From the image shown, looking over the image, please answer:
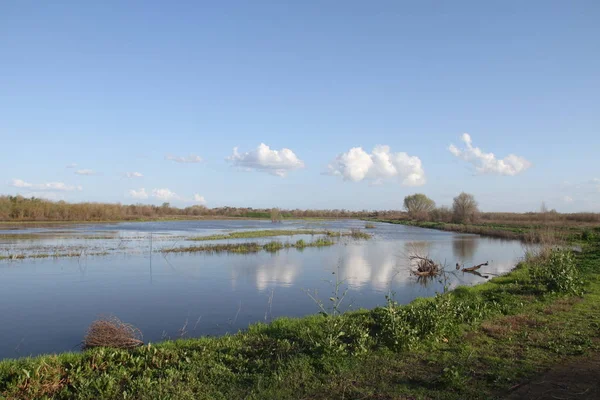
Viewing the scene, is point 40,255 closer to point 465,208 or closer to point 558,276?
point 558,276

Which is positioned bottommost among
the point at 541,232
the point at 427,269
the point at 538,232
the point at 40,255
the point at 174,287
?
the point at 174,287

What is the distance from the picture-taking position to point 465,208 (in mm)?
74438

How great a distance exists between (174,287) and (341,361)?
1085 centimetres

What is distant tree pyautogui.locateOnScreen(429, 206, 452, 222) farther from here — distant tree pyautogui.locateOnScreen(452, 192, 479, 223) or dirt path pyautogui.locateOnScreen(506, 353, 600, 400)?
dirt path pyautogui.locateOnScreen(506, 353, 600, 400)

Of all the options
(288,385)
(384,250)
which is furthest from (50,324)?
(384,250)

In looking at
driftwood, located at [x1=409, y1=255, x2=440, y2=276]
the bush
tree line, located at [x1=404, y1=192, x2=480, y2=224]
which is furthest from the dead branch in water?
tree line, located at [x1=404, y1=192, x2=480, y2=224]

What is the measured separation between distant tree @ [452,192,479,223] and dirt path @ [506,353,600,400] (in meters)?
71.7

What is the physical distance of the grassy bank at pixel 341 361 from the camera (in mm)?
5984

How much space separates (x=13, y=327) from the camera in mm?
10914

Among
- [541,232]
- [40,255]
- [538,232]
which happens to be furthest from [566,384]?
[538,232]

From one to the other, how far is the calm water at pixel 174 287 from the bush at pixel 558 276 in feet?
12.5

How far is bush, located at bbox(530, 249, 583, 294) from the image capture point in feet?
41.0

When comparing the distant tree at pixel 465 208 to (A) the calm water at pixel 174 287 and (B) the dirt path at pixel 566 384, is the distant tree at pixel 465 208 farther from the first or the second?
(B) the dirt path at pixel 566 384

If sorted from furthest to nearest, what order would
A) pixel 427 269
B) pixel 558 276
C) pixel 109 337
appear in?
pixel 427 269 → pixel 558 276 → pixel 109 337
